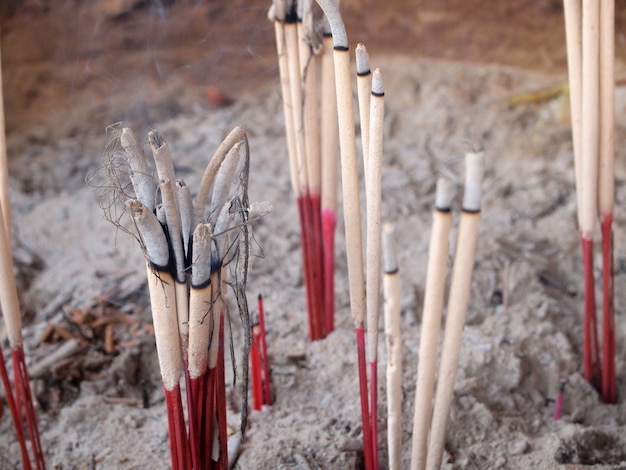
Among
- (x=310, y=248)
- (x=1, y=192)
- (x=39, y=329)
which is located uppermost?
(x=1, y=192)

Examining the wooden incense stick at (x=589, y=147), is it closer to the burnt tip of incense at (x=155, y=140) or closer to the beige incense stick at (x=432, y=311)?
the beige incense stick at (x=432, y=311)

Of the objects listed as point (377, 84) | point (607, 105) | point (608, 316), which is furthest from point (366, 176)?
point (608, 316)

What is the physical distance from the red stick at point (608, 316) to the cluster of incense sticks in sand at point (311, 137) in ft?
1.70

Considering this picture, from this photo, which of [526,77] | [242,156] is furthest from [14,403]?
[526,77]

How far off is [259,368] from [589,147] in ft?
2.32

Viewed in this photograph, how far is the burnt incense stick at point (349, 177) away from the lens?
3.30 feet

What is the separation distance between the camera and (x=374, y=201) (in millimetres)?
957

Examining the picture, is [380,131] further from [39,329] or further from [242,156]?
[39,329]

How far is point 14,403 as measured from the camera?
1.23 m

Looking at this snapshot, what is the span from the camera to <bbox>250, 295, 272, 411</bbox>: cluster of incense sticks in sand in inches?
52.7

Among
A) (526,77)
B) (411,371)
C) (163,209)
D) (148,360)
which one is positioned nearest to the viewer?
(163,209)

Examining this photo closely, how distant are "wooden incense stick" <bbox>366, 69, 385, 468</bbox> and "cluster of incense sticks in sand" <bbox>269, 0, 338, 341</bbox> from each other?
0.44 m

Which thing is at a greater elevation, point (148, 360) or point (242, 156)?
point (242, 156)

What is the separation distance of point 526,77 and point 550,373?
4.56ft
